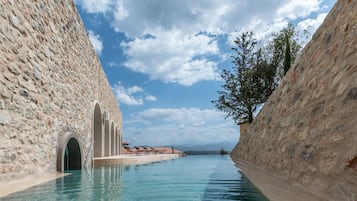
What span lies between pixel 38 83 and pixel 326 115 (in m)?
5.79

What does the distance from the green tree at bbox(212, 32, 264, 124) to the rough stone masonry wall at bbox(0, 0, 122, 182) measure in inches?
589

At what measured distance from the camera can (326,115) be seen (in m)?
3.65

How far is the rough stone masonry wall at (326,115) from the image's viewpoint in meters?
2.96

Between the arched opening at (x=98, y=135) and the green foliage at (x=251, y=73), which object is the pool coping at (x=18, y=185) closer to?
the arched opening at (x=98, y=135)

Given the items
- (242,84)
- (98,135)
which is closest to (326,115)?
(98,135)

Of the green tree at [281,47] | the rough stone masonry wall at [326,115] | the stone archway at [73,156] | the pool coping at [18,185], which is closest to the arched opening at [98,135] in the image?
the stone archway at [73,156]

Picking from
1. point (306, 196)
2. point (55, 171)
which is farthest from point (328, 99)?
point (55, 171)

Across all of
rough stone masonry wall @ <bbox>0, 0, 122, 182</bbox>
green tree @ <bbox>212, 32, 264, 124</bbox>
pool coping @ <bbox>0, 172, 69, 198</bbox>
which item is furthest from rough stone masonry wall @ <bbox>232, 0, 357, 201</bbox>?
green tree @ <bbox>212, 32, 264, 124</bbox>

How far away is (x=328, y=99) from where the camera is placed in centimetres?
372

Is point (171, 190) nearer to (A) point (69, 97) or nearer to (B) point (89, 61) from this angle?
(A) point (69, 97)

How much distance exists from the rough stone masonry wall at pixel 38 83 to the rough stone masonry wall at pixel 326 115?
5.02m

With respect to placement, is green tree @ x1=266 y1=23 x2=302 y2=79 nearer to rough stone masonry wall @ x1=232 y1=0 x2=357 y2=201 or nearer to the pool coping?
rough stone masonry wall @ x1=232 y1=0 x2=357 y2=201

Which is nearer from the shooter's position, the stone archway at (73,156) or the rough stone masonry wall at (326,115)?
the rough stone masonry wall at (326,115)

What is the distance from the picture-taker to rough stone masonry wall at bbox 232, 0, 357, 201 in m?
2.96
